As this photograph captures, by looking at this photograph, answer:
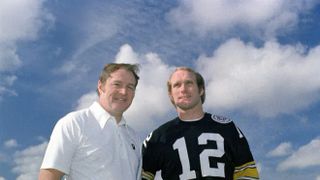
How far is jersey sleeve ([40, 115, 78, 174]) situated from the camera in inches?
198

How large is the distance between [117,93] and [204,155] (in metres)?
1.46

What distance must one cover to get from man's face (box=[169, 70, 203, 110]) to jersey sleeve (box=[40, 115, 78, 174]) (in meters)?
1.70

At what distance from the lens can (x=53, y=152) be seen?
5039 millimetres

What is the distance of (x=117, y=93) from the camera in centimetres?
568

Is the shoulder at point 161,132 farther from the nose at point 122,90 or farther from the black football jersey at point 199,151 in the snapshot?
the nose at point 122,90

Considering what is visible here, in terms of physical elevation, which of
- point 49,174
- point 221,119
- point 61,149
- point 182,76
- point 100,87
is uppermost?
point 182,76

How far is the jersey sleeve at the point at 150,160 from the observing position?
6.35m

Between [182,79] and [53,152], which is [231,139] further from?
[53,152]

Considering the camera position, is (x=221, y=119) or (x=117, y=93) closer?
(x=117, y=93)

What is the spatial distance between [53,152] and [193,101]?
2120 millimetres

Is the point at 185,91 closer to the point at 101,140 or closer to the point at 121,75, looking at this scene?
the point at 121,75

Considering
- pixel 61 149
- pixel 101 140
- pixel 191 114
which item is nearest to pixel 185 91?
pixel 191 114

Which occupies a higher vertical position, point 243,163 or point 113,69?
point 113,69

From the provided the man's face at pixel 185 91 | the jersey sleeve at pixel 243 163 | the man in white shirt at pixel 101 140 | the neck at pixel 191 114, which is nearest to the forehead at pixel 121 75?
the man in white shirt at pixel 101 140
